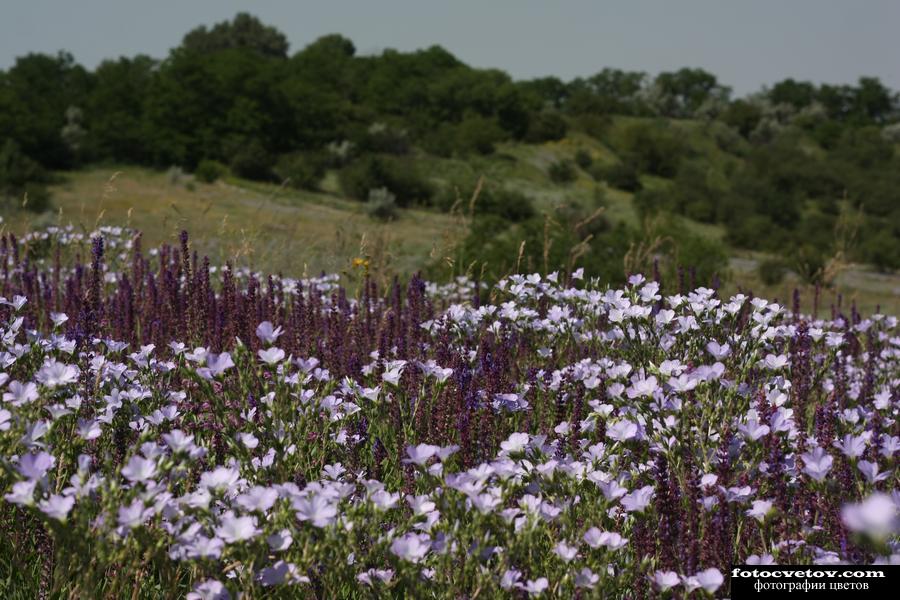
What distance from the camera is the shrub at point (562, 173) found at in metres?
32.8

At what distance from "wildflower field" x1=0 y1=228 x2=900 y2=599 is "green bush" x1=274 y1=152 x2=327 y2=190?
2183cm

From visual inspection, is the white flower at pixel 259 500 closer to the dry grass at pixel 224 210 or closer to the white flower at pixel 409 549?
the white flower at pixel 409 549

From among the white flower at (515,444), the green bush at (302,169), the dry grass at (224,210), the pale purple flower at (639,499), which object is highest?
the green bush at (302,169)

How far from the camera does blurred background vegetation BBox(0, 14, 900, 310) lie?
14945 millimetres

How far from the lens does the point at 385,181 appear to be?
25.8 metres

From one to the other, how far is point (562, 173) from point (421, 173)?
7590mm

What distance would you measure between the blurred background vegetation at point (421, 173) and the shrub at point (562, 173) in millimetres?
91

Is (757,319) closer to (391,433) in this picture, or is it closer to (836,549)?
(836,549)

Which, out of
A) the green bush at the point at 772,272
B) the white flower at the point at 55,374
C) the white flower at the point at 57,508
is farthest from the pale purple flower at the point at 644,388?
the green bush at the point at 772,272

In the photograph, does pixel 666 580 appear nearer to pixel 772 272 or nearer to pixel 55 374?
pixel 55 374

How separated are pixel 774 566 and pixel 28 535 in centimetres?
273

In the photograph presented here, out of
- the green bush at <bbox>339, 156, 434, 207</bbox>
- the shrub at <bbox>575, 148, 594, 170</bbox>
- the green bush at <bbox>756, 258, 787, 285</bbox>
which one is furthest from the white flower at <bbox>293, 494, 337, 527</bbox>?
the shrub at <bbox>575, 148, 594, 170</bbox>

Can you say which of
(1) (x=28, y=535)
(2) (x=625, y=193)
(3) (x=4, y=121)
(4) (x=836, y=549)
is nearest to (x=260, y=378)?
(1) (x=28, y=535)

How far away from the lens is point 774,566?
2461 mm
